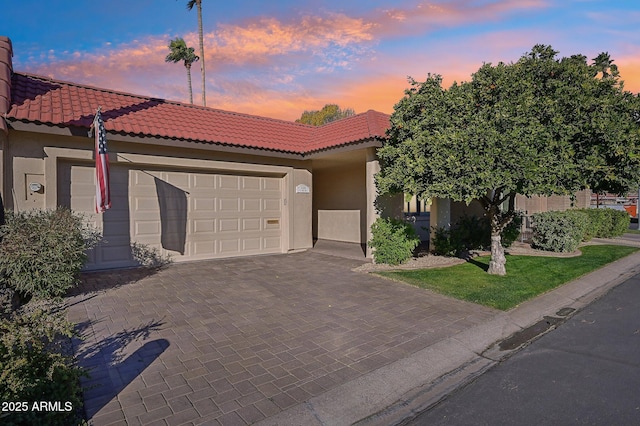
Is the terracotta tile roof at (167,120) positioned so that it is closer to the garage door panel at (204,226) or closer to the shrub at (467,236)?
the garage door panel at (204,226)

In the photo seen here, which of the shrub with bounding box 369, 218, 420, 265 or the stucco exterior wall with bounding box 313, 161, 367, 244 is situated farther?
the stucco exterior wall with bounding box 313, 161, 367, 244

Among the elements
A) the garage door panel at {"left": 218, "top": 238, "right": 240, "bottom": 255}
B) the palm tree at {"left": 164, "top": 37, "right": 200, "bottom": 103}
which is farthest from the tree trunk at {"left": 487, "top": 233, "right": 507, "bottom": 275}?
the palm tree at {"left": 164, "top": 37, "right": 200, "bottom": 103}

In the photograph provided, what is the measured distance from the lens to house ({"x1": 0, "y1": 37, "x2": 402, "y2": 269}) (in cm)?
766

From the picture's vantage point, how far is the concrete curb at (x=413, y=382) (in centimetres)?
312

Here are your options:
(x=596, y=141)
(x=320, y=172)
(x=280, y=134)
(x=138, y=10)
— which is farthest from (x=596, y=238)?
(x=138, y=10)

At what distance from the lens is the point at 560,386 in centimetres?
360

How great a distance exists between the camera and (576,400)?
3332mm

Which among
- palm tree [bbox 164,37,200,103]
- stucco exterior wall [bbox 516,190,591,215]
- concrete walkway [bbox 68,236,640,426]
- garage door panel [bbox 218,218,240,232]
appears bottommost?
concrete walkway [bbox 68,236,640,426]

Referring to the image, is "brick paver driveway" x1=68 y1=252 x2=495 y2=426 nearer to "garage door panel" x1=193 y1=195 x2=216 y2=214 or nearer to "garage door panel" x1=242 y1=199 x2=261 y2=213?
"garage door panel" x1=193 y1=195 x2=216 y2=214

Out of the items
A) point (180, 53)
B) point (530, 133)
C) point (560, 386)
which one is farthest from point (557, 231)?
point (180, 53)

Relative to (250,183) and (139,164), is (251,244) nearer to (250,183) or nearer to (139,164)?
(250,183)

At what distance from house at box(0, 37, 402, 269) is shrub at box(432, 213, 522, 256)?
69.2 inches

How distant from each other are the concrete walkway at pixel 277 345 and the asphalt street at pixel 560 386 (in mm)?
264

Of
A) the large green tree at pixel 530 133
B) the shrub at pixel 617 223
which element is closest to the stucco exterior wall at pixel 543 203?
the shrub at pixel 617 223
